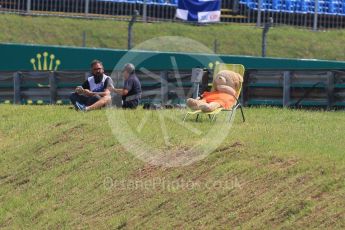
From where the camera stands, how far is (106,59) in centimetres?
3061

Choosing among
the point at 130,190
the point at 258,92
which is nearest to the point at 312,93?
the point at 258,92

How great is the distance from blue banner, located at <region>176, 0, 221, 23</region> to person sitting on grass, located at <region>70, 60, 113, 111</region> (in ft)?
42.9

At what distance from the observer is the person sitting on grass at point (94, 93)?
22.3 m

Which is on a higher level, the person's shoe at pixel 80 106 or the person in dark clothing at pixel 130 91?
the person in dark clothing at pixel 130 91

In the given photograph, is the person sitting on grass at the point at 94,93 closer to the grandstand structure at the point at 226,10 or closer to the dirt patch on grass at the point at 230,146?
the dirt patch on grass at the point at 230,146

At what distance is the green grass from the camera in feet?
44.6

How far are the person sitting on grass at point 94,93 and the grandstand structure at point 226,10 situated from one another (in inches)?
545

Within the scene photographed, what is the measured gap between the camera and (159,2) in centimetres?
3706

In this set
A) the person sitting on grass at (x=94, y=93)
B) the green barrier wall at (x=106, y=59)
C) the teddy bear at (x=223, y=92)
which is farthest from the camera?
the green barrier wall at (x=106, y=59)

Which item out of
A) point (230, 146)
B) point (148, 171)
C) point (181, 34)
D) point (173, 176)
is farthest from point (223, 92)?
point (181, 34)

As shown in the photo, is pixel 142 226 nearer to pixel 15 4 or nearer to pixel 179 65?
pixel 179 65

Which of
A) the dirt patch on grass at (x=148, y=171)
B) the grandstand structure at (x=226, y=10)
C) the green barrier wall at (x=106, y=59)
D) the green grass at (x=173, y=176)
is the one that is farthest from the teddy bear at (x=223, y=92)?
the grandstand structure at (x=226, y=10)

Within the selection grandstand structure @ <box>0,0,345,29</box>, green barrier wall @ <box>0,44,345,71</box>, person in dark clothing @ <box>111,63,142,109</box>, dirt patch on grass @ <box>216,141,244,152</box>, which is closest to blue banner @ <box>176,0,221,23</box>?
grandstand structure @ <box>0,0,345,29</box>

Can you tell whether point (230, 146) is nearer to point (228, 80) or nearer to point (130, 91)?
point (228, 80)
